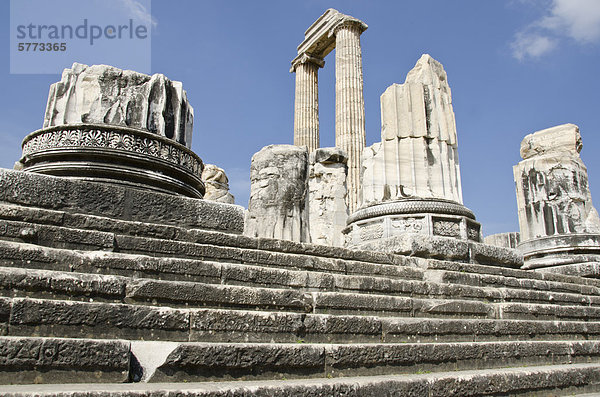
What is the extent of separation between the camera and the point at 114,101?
5.81 metres

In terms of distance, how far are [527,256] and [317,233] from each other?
4653 mm

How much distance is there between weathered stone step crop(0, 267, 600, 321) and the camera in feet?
9.29

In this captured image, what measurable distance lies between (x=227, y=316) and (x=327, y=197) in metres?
8.58

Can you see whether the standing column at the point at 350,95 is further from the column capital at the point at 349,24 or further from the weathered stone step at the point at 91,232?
the weathered stone step at the point at 91,232

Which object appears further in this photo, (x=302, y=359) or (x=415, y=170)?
(x=415, y=170)

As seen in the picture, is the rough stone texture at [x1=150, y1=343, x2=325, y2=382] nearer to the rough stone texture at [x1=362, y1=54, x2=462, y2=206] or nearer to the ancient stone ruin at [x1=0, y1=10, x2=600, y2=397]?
the ancient stone ruin at [x1=0, y1=10, x2=600, y2=397]

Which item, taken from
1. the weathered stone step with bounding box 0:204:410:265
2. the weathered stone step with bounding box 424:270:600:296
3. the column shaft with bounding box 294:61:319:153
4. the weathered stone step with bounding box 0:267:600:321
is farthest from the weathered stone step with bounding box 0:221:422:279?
the column shaft with bounding box 294:61:319:153

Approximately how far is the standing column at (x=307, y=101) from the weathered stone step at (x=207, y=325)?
17.7 meters

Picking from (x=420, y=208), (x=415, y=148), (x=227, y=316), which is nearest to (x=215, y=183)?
(x=415, y=148)

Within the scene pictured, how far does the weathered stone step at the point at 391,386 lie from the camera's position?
213 centimetres

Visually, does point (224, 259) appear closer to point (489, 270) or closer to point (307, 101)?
point (489, 270)

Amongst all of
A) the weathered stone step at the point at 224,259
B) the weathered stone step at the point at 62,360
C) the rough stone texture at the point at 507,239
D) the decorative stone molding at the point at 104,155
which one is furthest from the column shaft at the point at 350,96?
the weathered stone step at the point at 62,360

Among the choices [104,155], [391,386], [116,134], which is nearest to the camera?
[391,386]

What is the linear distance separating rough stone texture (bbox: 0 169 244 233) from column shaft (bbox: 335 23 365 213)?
14.5 m
